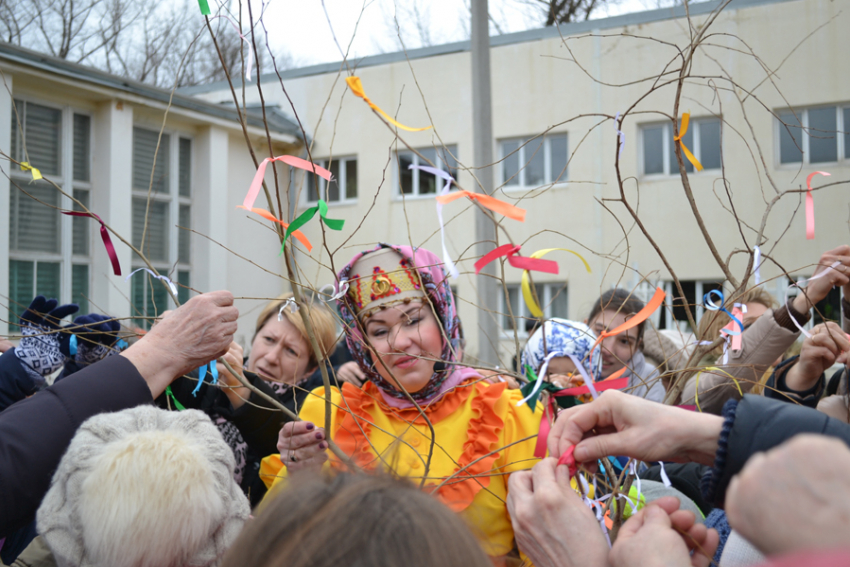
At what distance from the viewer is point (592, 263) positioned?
35.4 ft

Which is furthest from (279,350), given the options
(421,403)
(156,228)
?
(156,228)

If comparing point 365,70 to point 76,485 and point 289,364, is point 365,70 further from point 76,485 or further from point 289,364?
point 76,485

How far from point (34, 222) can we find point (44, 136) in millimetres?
1272

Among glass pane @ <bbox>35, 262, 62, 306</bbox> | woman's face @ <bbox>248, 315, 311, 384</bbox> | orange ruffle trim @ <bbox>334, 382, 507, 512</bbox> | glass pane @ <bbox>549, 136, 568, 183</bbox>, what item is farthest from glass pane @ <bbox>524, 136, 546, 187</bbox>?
orange ruffle trim @ <bbox>334, 382, 507, 512</bbox>

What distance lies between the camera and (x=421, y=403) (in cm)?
202

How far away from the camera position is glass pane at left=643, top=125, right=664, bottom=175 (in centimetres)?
1041

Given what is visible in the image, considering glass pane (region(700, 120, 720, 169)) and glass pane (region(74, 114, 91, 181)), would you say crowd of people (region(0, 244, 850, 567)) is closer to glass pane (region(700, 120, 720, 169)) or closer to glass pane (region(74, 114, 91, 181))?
glass pane (region(74, 114, 91, 181))

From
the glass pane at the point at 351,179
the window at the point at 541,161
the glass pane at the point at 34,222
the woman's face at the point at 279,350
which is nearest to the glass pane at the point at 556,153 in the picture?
the window at the point at 541,161

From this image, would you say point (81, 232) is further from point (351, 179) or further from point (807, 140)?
point (807, 140)

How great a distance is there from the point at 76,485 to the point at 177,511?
218 mm

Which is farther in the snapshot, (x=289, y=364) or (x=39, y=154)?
(x=39, y=154)

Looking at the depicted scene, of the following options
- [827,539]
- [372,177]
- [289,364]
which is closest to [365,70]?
[372,177]

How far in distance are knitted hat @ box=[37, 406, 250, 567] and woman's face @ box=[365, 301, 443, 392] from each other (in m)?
0.74

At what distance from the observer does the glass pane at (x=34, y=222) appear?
29.1 feet
